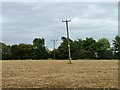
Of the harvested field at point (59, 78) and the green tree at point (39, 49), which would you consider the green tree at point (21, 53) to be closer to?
the green tree at point (39, 49)

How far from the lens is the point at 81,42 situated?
238 feet

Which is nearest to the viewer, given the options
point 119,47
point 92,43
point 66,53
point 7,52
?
point 7,52

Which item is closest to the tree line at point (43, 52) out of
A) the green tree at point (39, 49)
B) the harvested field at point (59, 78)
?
the green tree at point (39, 49)

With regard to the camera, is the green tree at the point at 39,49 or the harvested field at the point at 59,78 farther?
the green tree at the point at 39,49

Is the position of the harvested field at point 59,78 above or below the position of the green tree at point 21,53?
below

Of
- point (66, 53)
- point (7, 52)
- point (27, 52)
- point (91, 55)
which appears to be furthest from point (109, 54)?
point (7, 52)

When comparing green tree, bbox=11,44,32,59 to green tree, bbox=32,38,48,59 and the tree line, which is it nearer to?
the tree line

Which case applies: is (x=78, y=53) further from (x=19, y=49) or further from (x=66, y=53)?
(x=19, y=49)

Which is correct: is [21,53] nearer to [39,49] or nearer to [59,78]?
[39,49]

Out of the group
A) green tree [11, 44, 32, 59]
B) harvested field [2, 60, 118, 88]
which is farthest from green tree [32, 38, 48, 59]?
harvested field [2, 60, 118, 88]

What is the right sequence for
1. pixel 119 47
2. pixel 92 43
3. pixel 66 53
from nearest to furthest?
pixel 66 53, pixel 119 47, pixel 92 43

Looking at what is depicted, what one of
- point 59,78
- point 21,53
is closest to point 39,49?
point 21,53

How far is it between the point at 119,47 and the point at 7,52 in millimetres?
34392

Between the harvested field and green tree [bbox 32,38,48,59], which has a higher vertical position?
green tree [bbox 32,38,48,59]
